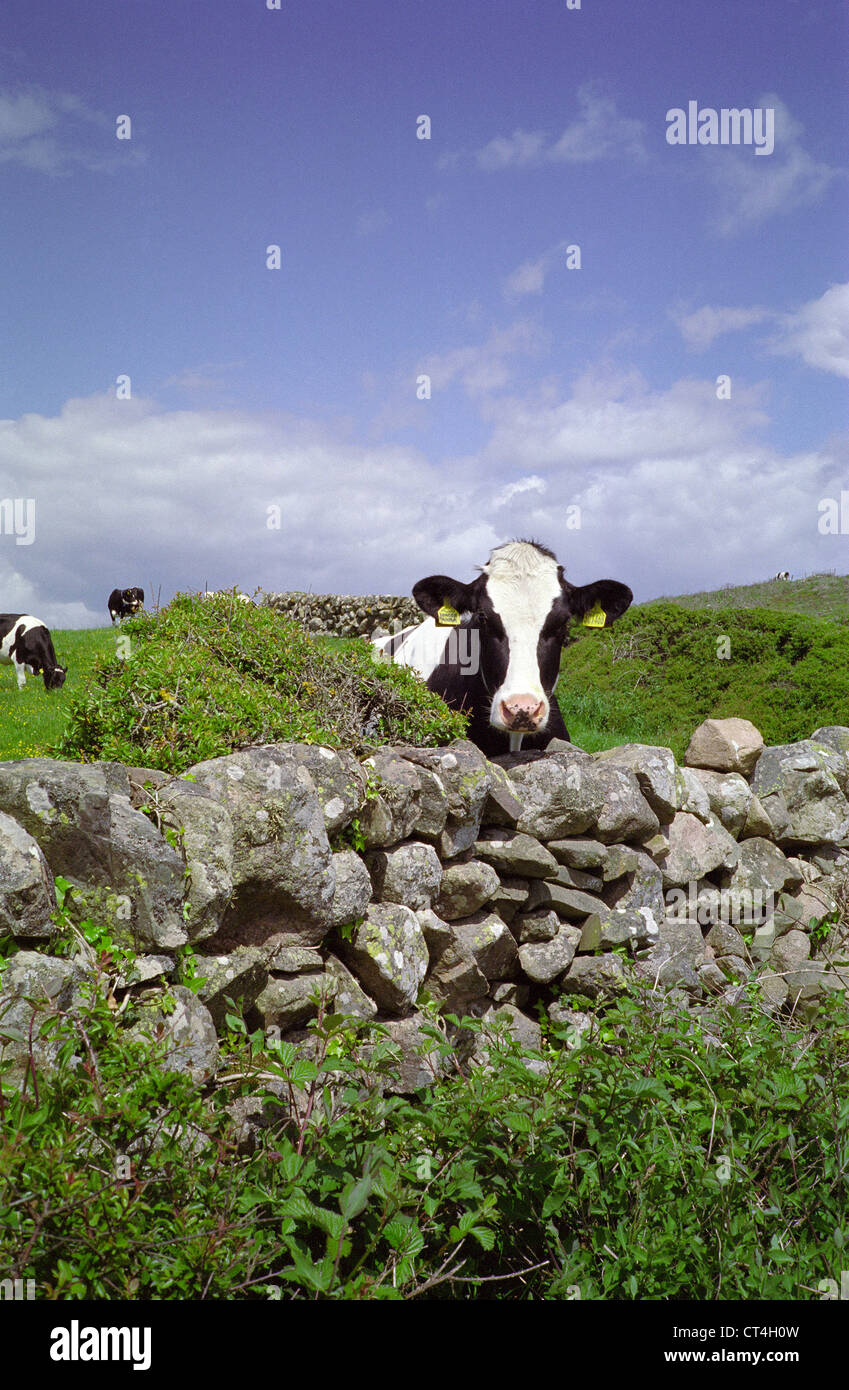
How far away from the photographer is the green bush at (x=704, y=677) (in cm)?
1071

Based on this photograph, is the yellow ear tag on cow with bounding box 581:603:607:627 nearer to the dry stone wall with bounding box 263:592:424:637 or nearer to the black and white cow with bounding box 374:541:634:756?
the black and white cow with bounding box 374:541:634:756

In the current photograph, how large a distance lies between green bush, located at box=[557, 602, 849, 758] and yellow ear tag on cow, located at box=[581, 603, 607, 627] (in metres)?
3.09

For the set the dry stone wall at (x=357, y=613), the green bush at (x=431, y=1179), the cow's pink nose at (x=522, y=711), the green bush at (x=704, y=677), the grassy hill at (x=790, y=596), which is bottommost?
the green bush at (x=431, y=1179)

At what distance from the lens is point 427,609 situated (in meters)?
6.17

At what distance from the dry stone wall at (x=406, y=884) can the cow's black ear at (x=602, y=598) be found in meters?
1.04

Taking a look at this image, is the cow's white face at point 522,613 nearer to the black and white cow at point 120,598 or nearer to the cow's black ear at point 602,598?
the cow's black ear at point 602,598

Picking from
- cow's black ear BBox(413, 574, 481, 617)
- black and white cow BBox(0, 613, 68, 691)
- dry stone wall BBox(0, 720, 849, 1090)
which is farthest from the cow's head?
black and white cow BBox(0, 613, 68, 691)

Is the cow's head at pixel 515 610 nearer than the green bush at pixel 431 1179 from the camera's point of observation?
No

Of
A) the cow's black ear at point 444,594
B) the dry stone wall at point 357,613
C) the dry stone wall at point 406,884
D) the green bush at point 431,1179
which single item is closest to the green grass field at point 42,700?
the dry stone wall at point 406,884

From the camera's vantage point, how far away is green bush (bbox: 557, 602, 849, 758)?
1071 centimetres

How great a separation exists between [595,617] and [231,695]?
301cm

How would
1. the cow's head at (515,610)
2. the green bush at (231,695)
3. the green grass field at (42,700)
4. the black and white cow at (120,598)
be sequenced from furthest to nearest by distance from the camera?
the black and white cow at (120,598) < the green grass field at (42,700) < the cow's head at (515,610) < the green bush at (231,695)

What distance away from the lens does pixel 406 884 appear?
448cm
